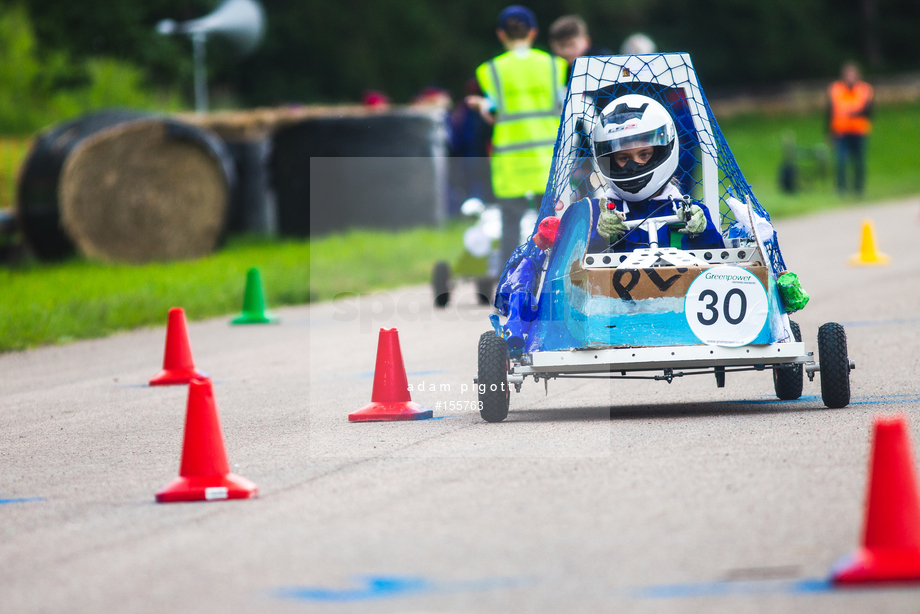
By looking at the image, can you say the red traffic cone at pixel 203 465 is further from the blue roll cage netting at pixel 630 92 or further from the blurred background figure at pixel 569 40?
the blurred background figure at pixel 569 40

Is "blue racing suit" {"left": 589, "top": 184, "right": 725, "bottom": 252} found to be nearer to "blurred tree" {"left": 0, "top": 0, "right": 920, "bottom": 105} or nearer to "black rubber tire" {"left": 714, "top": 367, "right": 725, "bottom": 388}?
"black rubber tire" {"left": 714, "top": 367, "right": 725, "bottom": 388}

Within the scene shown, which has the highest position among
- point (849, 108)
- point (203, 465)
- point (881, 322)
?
point (849, 108)

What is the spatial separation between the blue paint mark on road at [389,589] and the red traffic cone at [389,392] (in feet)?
9.84

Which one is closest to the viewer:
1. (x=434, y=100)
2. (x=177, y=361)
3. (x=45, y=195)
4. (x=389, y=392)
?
(x=389, y=392)

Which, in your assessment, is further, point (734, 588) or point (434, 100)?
point (434, 100)

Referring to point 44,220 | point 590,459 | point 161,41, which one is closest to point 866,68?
point 161,41

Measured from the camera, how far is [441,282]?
1270 centimetres

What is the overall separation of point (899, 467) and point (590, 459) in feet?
6.36

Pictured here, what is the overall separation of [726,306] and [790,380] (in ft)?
2.50

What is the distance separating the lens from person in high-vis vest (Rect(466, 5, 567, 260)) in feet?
35.4

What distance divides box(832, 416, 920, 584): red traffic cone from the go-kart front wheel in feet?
10.6

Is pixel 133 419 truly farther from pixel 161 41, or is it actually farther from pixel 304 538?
pixel 161 41

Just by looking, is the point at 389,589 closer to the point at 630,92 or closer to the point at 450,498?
the point at 450,498

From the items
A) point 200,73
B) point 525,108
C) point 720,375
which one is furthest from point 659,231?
point 200,73
